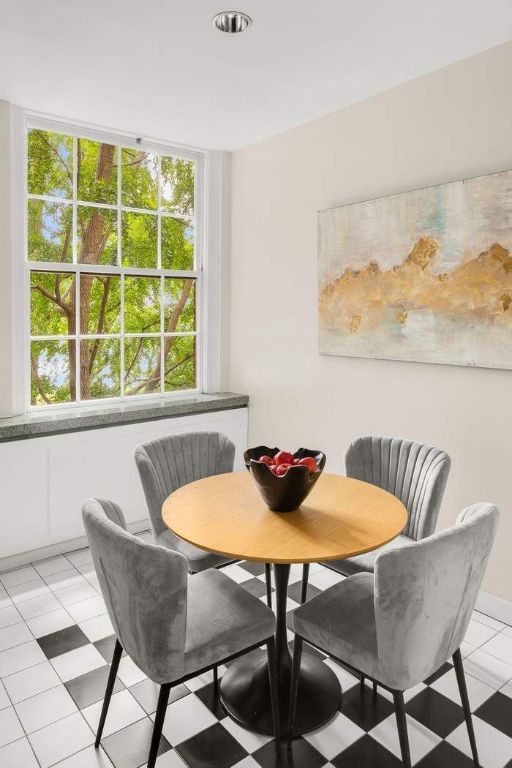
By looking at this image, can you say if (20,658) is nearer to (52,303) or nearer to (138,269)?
(52,303)

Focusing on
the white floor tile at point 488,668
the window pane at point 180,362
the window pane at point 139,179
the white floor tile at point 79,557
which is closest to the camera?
the white floor tile at point 488,668

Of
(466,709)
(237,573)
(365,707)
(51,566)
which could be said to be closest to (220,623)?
(365,707)

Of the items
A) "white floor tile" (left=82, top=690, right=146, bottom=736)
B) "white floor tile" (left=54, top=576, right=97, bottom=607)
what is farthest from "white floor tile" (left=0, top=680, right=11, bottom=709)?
"white floor tile" (left=54, top=576, right=97, bottom=607)

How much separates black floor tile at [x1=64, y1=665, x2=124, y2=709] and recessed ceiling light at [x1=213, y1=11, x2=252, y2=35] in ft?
9.16

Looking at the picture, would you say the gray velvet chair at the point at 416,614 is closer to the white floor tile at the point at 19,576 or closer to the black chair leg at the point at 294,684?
the black chair leg at the point at 294,684

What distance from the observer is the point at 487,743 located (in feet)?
6.48

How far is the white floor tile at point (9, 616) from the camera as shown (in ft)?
9.08

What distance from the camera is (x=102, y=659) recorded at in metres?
2.46

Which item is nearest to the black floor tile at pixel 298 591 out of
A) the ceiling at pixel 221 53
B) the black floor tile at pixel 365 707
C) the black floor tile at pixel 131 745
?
the black floor tile at pixel 365 707

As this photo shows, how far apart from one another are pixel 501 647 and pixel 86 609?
6.63ft

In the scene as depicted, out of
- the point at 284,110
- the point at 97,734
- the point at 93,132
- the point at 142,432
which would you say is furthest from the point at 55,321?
the point at 97,734

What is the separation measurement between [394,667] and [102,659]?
139 centimetres

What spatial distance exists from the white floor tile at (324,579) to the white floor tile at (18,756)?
1.63m

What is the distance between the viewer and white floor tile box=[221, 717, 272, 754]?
1.97 meters
